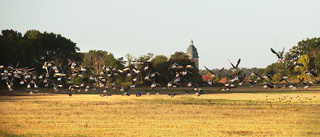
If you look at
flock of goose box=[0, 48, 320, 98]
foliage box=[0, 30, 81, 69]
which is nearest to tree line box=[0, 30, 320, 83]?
foliage box=[0, 30, 81, 69]

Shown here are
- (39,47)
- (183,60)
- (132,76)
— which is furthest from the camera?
(183,60)

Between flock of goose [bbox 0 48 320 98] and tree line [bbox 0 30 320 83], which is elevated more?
tree line [bbox 0 30 320 83]

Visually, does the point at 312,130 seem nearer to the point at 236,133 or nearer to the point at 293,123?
the point at 293,123

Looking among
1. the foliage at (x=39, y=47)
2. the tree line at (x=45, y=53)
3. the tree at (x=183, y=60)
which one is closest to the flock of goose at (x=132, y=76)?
the tree line at (x=45, y=53)

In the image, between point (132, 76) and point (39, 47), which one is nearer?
point (132, 76)

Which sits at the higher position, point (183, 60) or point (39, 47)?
point (39, 47)

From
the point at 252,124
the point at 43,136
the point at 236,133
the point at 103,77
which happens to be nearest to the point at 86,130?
the point at 43,136

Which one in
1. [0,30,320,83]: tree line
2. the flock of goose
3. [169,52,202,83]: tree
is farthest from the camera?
[169,52,202,83]: tree

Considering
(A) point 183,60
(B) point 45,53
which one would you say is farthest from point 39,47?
(A) point 183,60

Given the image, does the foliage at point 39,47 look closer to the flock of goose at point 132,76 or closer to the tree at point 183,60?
the tree at point 183,60

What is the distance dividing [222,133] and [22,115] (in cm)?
1736

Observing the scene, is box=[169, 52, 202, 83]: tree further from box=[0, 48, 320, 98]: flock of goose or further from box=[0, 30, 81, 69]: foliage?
box=[0, 48, 320, 98]: flock of goose

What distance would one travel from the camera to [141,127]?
2055 centimetres

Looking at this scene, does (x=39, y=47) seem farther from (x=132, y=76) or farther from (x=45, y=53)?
(x=132, y=76)
